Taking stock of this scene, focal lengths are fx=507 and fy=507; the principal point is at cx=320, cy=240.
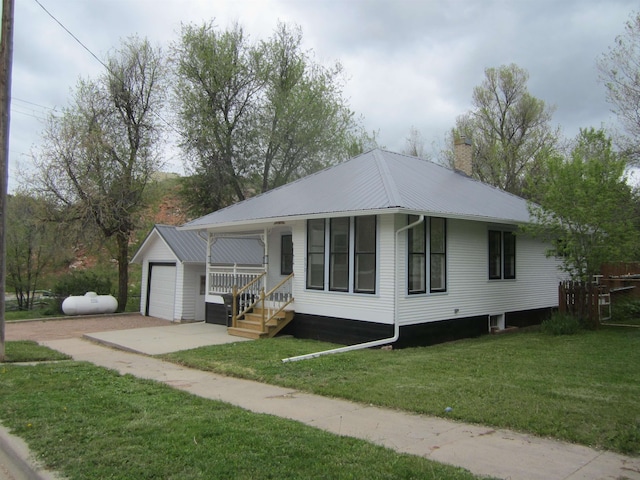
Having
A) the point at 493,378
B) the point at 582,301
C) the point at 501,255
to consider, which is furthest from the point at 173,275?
the point at 493,378

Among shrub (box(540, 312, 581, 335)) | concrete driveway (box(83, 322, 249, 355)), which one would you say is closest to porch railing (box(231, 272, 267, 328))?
concrete driveway (box(83, 322, 249, 355))

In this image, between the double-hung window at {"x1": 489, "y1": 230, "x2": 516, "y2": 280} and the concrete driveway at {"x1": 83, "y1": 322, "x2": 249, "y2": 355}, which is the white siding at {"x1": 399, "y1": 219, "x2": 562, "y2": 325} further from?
the concrete driveway at {"x1": 83, "y1": 322, "x2": 249, "y2": 355}

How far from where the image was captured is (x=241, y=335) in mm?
12945

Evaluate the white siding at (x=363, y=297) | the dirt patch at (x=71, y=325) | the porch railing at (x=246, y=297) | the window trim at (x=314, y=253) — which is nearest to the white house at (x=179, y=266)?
the dirt patch at (x=71, y=325)

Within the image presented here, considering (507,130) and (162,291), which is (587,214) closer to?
(162,291)

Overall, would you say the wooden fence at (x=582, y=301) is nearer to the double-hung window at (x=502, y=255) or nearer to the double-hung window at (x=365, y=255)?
the double-hung window at (x=502, y=255)

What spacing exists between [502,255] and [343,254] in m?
5.37

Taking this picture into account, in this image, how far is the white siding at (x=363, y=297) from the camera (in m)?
11.1

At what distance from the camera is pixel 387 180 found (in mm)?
12367

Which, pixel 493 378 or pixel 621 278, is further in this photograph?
pixel 621 278

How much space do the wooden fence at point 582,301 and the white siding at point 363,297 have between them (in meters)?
6.01

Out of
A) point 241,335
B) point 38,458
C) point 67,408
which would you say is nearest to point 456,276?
point 241,335

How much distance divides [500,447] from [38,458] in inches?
170

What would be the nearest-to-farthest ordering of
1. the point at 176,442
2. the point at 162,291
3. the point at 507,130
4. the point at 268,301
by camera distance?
the point at 176,442 < the point at 268,301 < the point at 162,291 < the point at 507,130
